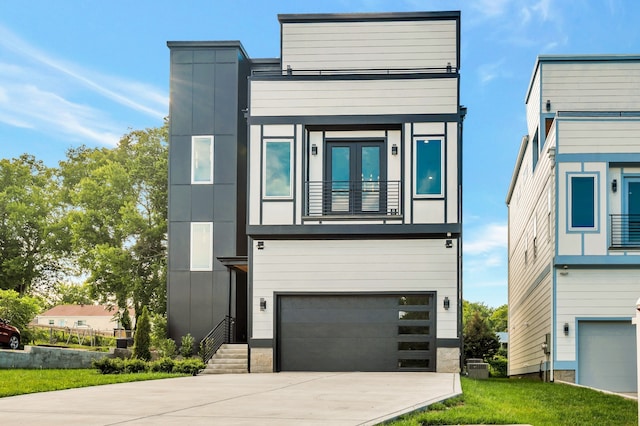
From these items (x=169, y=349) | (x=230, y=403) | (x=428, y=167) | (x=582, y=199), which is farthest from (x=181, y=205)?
(x=230, y=403)

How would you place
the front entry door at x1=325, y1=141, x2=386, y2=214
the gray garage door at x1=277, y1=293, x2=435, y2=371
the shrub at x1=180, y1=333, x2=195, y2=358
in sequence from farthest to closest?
the shrub at x1=180, y1=333, x2=195, y2=358
the front entry door at x1=325, y1=141, x2=386, y2=214
the gray garage door at x1=277, y1=293, x2=435, y2=371

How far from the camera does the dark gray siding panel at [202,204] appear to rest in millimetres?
25794

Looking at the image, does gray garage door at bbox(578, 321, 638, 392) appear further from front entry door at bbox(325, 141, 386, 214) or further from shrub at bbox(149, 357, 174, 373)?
shrub at bbox(149, 357, 174, 373)

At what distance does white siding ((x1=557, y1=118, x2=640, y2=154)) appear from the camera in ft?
61.6

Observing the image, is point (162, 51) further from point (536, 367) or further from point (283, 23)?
point (536, 367)

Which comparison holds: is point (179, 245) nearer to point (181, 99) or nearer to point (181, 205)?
point (181, 205)

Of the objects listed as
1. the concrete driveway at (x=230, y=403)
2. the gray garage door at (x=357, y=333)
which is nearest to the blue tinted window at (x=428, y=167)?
the gray garage door at (x=357, y=333)

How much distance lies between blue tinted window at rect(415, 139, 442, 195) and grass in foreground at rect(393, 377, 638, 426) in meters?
6.56

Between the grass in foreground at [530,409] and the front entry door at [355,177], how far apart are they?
688cm

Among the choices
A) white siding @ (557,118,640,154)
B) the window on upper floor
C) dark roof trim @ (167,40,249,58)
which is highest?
dark roof trim @ (167,40,249,58)

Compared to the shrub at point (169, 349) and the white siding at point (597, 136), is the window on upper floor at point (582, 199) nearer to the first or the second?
the white siding at point (597, 136)

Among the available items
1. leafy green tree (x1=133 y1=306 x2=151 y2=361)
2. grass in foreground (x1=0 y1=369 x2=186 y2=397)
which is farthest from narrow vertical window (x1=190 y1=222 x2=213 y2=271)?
grass in foreground (x1=0 y1=369 x2=186 y2=397)

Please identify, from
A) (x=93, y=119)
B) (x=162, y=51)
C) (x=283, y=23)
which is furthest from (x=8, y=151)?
(x=283, y=23)

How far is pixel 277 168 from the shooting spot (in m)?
19.6
